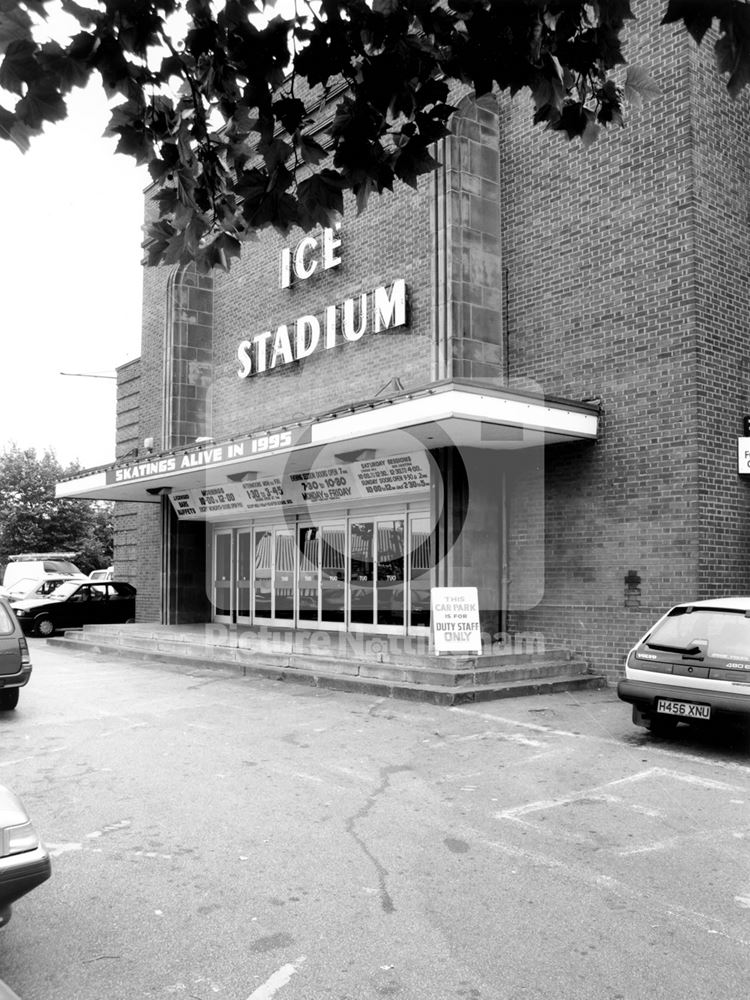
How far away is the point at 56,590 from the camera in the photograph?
22.9m

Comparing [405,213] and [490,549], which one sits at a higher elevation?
[405,213]

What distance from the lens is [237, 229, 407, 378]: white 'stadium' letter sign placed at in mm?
15062

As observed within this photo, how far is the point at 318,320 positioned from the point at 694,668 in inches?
421

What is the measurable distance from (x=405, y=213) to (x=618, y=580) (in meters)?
7.39

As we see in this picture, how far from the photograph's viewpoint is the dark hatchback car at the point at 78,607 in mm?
21766

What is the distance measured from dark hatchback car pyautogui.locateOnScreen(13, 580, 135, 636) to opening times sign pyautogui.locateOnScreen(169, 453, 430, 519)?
413 centimetres

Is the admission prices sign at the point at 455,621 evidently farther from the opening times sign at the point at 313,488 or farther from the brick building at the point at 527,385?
the opening times sign at the point at 313,488

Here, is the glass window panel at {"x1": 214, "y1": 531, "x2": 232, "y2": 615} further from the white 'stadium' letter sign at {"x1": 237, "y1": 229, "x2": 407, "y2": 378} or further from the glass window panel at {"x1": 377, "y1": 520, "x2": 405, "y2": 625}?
the glass window panel at {"x1": 377, "y1": 520, "x2": 405, "y2": 625}

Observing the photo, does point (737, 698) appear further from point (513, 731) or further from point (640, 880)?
point (640, 880)

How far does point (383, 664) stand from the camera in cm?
1186

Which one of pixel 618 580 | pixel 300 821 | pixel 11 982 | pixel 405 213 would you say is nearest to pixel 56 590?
pixel 405 213

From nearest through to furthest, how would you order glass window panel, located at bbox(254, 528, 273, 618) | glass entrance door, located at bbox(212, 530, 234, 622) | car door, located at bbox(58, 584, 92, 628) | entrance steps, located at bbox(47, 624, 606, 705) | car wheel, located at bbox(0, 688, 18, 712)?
car wheel, located at bbox(0, 688, 18, 712) → entrance steps, located at bbox(47, 624, 606, 705) → glass window panel, located at bbox(254, 528, 273, 618) → glass entrance door, located at bbox(212, 530, 234, 622) → car door, located at bbox(58, 584, 92, 628)

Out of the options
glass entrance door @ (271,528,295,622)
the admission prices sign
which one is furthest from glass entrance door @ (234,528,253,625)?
the admission prices sign

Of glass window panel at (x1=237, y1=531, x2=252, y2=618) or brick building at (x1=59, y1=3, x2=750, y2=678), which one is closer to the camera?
brick building at (x1=59, y1=3, x2=750, y2=678)
